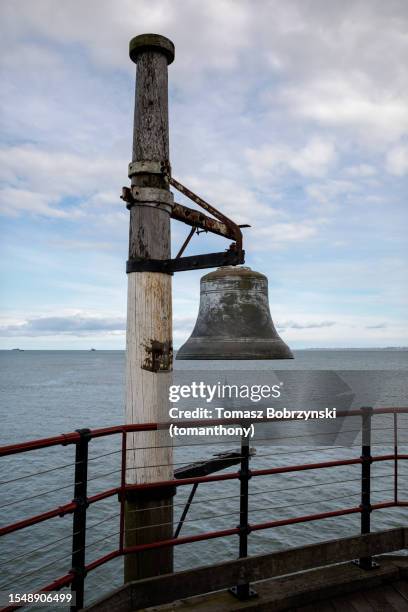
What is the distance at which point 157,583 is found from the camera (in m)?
3.35

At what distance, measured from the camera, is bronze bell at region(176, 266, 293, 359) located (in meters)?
3.93

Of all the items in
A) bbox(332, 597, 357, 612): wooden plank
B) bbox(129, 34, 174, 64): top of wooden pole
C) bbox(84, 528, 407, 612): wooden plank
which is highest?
bbox(129, 34, 174, 64): top of wooden pole

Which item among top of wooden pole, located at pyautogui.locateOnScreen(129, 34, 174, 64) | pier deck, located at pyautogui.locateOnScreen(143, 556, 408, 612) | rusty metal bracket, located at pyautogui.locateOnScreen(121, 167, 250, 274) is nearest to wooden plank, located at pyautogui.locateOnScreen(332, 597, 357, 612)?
pier deck, located at pyautogui.locateOnScreen(143, 556, 408, 612)

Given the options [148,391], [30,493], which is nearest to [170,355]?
[148,391]

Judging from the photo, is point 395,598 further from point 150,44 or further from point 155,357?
point 150,44

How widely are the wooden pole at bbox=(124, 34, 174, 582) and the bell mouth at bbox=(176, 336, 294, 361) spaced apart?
29 centimetres

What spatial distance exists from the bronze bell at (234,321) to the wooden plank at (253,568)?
5.00ft

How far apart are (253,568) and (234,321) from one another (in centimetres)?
188

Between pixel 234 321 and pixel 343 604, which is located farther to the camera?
pixel 234 321

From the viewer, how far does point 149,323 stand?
12.4 feet

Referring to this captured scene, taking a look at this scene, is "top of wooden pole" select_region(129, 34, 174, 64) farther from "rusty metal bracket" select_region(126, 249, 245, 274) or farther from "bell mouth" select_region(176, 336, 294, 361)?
"bell mouth" select_region(176, 336, 294, 361)

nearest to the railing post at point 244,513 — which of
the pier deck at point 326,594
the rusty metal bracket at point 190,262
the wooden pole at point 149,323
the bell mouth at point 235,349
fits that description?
the pier deck at point 326,594

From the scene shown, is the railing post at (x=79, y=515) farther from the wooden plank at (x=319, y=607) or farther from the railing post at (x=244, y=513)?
the wooden plank at (x=319, y=607)

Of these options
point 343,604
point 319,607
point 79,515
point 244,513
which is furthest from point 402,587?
point 79,515
